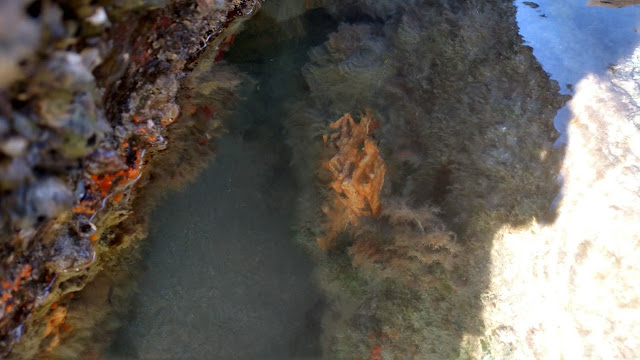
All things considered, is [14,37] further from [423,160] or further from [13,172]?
[423,160]

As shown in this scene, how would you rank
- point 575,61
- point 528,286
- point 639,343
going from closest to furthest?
point 639,343
point 528,286
point 575,61

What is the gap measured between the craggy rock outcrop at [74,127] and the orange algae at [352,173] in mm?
1056

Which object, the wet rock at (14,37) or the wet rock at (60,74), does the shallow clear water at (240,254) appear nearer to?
the wet rock at (60,74)

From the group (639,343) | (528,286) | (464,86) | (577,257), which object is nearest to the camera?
(639,343)

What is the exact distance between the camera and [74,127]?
1.22m

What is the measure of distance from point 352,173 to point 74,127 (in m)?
1.92

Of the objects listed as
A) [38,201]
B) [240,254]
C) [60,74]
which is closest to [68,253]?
[38,201]

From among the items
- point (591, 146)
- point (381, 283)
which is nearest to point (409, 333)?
point (381, 283)

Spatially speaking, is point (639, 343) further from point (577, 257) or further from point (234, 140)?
point (234, 140)

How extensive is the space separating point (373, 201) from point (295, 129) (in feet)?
2.74

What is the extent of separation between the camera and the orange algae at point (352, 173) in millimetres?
2889

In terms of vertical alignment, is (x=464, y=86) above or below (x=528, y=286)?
above

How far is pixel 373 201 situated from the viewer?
9.60 ft

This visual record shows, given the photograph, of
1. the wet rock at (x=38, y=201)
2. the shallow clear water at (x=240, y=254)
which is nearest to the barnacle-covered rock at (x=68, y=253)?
the wet rock at (x=38, y=201)
